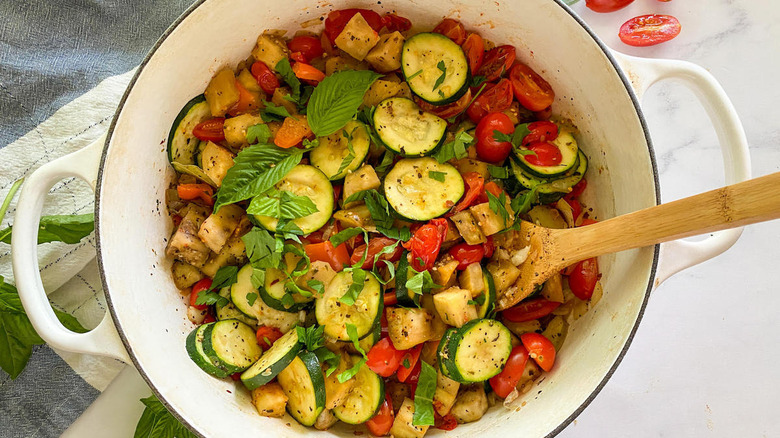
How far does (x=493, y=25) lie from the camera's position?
95.4 inches

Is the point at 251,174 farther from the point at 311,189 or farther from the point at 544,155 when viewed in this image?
the point at 544,155

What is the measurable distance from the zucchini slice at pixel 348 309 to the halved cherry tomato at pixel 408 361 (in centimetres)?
19

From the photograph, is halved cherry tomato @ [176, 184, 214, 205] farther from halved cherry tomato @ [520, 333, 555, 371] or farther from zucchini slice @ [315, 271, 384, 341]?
halved cherry tomato @ [520, 333, 555, 371]

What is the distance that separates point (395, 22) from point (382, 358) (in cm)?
130

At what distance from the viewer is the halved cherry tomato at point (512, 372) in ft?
7.62

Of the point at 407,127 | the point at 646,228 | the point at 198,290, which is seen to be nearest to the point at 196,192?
the point at 198,290

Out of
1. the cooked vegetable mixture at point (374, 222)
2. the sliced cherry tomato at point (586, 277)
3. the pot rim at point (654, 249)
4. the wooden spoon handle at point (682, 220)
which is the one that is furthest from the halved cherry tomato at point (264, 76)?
the sliced cherry tomato at point (586, 277)

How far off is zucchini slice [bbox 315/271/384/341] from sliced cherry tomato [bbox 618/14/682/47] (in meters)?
1.56

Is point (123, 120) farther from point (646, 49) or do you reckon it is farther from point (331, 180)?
point (646, 49)

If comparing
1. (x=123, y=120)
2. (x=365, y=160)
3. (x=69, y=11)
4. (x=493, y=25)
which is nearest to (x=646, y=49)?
(x=493, y=25)

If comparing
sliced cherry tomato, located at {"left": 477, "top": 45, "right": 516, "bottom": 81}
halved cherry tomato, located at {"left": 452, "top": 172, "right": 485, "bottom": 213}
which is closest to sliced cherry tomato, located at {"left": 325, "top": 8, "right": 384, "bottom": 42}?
sliced cherry tomato, located at {"left": 477, "top": 45, "right": 516, "bottom": 81}

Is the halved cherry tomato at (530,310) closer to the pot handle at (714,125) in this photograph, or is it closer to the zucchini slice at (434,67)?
the pot handle at (714,125)

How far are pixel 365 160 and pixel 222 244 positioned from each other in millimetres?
624

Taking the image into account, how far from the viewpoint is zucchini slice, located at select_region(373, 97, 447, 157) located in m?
2.38
